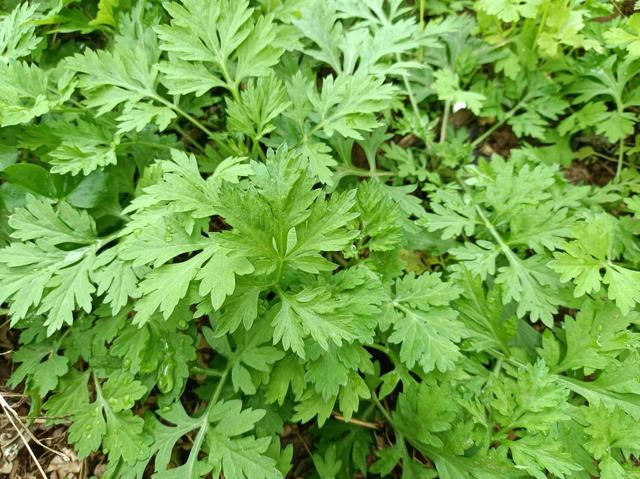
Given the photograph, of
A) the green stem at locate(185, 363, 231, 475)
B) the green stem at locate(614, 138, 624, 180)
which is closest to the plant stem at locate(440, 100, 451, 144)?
the green stem at locate(614, 138, 624, 180)

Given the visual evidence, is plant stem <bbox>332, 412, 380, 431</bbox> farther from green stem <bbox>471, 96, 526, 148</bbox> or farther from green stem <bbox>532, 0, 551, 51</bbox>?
green stem <bbox>532, 0, 551, 51</bbox>

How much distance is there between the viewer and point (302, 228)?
5.73 feet

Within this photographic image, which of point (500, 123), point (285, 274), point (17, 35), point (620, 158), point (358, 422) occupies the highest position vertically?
point (17, 35)

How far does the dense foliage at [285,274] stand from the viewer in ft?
6.03

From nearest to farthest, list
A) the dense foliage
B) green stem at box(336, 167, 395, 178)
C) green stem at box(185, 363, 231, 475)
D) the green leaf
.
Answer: the dense foliage → green stem at box(185, 363, 231, 475) → the green leaf → green stem at box(336, 167, 395, 178)

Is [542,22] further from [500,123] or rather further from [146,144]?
[146,144]

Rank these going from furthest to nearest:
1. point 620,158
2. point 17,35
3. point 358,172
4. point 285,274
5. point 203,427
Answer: point 620,158
point 358,172
point 17,35
point 203,427
point 285,274

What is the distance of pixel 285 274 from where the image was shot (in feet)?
6.32

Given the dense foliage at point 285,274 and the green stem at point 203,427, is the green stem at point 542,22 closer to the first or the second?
the dense foliage at point 285,274

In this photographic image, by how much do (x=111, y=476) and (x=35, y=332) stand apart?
75 centimetres

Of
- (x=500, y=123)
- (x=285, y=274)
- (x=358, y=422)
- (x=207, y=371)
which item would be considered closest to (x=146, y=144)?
(x=285, y=274)

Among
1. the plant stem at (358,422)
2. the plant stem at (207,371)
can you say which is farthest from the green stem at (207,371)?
the plant stem at (358,422)

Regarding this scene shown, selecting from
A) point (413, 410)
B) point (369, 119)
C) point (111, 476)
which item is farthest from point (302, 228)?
point (111, 476)

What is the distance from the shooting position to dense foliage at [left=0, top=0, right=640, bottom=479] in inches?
72.4
